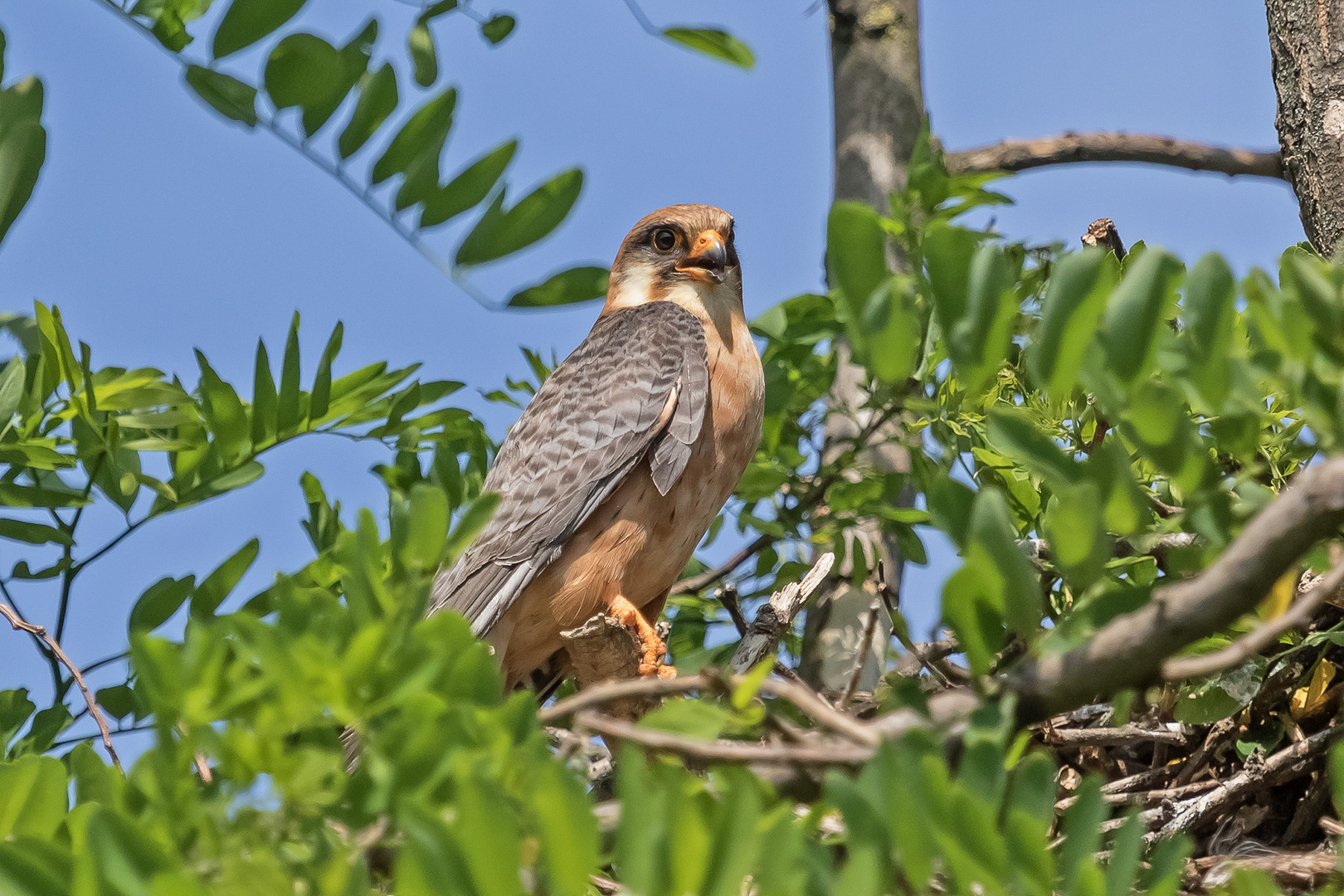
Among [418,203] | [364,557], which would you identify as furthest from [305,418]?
[364,557]

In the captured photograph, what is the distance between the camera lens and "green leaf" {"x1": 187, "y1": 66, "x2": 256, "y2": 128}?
108 inches

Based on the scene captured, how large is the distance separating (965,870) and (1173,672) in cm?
30

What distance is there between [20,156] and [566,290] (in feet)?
4.45

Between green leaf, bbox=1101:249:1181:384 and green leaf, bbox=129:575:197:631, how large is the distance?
2570mm

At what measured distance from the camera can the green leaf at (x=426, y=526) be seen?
152cm

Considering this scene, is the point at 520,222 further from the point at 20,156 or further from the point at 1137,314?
the point at 1137,314

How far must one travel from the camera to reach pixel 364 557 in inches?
62.3

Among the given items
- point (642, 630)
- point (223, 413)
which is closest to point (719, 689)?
point (223, 413)

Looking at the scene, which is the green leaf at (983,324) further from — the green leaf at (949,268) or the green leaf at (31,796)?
the green leaf at (31,796)

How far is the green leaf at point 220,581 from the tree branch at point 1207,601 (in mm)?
2385

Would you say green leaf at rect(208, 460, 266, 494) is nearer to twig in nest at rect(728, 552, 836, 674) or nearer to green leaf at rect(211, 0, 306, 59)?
green leaf at rect(211, 0, 306, 59)

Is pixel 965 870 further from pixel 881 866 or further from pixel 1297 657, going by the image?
pixel 1297 657

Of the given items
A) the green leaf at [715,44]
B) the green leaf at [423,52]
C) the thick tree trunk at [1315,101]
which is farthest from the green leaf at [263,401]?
the thick tree trunk at [1315,101]

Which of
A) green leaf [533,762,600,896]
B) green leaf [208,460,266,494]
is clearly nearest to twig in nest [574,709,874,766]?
green leaf [533,762,600,896]
